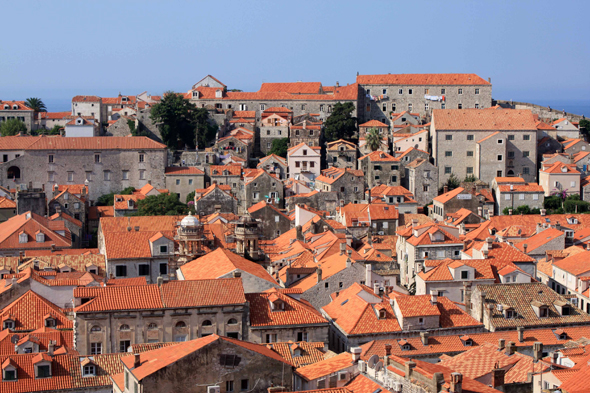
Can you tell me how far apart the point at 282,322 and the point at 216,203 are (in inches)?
1595

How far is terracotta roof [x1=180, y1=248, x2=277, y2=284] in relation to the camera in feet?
174

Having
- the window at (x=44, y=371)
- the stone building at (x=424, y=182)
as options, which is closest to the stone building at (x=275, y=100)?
the stone building at (x=424, y=182)

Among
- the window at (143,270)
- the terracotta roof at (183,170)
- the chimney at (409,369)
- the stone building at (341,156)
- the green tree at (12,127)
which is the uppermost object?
the green tree at (12,127)

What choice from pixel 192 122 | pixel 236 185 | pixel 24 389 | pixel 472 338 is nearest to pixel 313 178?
pixel 236 185

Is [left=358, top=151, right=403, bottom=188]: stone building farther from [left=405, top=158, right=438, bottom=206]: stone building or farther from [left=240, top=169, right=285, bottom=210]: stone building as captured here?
[left=240, top=169, right=285, bottom=210]: stone building

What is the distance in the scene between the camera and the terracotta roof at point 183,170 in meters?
97.8

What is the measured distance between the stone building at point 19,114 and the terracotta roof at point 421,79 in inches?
1625

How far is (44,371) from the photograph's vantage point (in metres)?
38.8

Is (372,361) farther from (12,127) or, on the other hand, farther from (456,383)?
(12,127)

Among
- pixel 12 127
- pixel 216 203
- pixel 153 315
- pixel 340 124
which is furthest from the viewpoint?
pixel 12 127

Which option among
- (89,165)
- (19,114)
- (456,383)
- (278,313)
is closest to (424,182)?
(89,165)

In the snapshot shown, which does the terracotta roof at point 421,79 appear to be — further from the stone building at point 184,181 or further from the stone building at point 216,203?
the stone building at point 216,203

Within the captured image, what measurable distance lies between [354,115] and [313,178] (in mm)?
20624

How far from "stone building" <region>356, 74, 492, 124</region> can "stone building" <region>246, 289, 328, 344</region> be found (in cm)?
7387
